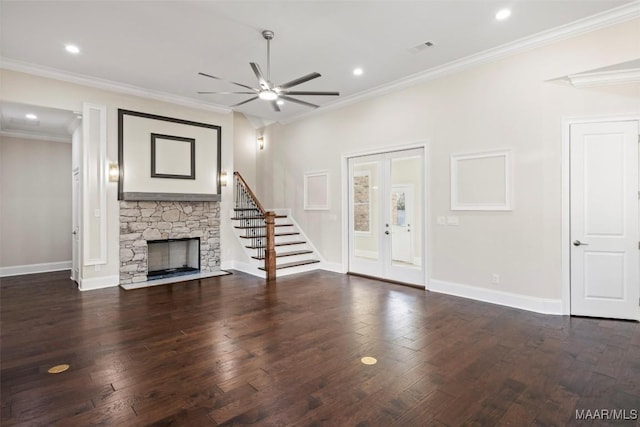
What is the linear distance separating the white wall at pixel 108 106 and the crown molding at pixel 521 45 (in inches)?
149

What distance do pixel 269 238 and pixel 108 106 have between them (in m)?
3.88

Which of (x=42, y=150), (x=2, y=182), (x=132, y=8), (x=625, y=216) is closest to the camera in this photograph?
(x=132, y=8)

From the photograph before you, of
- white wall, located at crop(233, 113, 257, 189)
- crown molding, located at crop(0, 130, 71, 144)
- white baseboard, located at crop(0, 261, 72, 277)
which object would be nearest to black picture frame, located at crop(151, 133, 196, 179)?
white wall, located at crop(233, 113, 257, 189)

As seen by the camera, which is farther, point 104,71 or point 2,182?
point 2,182

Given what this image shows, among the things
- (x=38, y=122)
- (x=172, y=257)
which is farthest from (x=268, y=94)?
(x=38, y=122)

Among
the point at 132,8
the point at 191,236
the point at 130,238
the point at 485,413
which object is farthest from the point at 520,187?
the point at 130,238

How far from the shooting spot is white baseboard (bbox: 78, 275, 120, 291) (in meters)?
5.87

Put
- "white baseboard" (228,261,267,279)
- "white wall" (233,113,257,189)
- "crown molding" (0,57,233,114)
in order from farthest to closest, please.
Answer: "white wall" (233,113,257,189), "white baseboard" (228,261,267,279), "crown molding" (0,57,233,114)

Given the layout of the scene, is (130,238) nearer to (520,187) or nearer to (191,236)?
(191,236)

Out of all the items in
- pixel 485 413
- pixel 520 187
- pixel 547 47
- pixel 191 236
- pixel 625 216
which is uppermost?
pixel 547 47

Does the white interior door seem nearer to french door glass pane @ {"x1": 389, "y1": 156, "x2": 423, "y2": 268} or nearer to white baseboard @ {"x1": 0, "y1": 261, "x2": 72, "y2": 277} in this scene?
french door glass pane @ {"x1": 389, "y1": 156, "x2": 423, "y2": 268}

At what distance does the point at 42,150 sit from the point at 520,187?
984cm

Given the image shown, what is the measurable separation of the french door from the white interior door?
2146mm

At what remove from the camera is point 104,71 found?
18.2 feet
